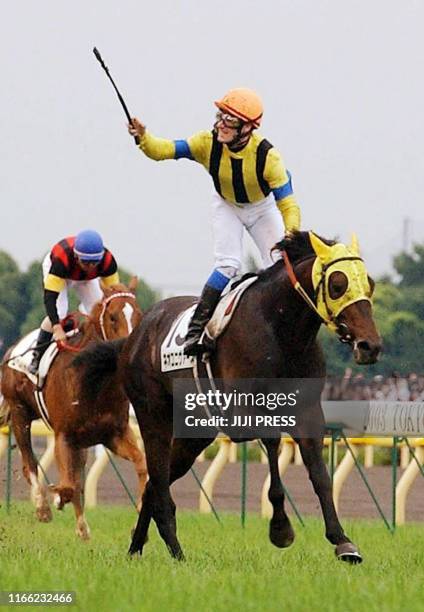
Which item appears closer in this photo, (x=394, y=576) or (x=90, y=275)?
(x=394, y=576)

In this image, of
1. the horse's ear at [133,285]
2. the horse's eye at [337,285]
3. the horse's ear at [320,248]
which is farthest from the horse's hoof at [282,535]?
the horse's ear at [133,285]

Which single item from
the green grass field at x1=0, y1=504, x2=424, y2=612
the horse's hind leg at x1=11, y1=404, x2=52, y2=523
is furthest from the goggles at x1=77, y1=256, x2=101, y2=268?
the green grass field at x1=0, y1=504, x2=424, y2=612

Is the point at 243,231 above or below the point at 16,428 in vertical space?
above

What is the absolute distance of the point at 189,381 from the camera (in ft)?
30.3

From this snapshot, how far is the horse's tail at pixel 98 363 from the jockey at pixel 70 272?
3.16ft

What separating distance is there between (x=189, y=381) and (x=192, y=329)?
304 mm

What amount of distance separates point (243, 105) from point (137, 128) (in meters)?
0.62

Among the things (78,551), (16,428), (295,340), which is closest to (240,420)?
(295,340)

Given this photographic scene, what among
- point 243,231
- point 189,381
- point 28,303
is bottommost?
point 28,303

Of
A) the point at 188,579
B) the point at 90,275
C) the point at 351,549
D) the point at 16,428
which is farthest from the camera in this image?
the point at 16,428

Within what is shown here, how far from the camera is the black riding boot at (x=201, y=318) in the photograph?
906 centimetres

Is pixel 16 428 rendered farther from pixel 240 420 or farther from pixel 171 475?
pixel 240 420

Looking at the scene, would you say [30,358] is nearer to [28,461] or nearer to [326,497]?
[28,461]

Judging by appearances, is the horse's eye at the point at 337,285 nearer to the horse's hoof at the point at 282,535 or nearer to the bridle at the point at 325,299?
the bridle at the point at 325,299
